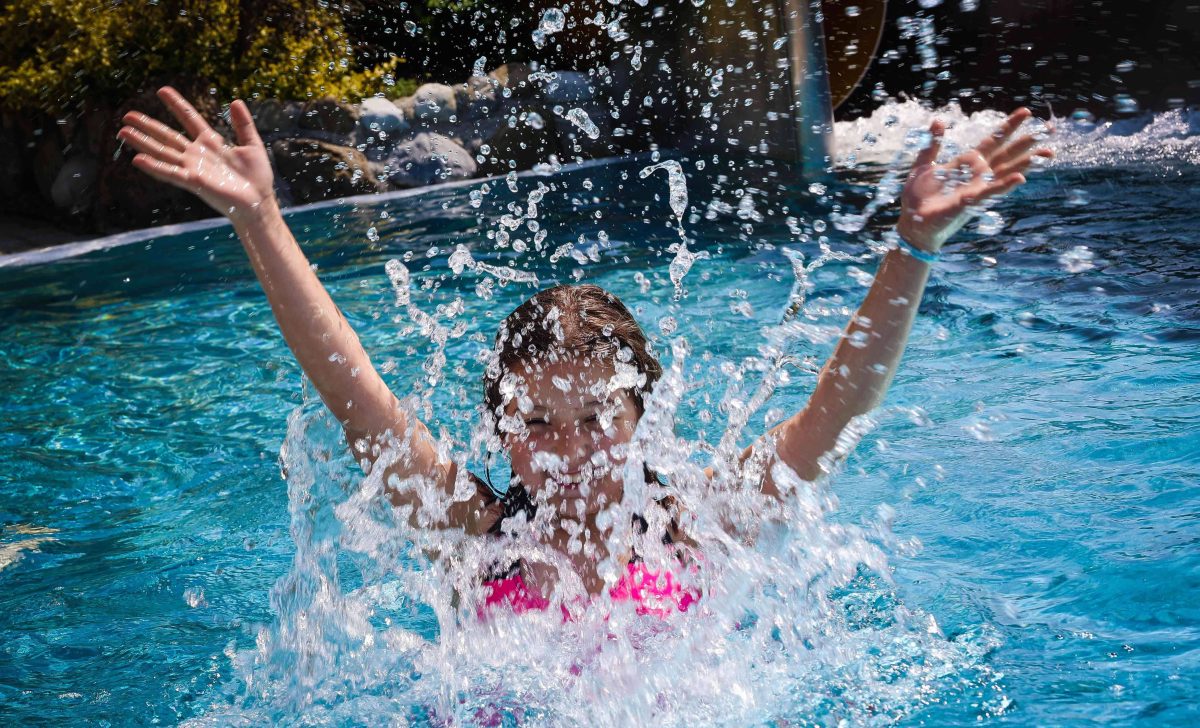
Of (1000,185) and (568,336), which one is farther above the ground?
(1000,185)

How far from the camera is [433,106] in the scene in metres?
11.5

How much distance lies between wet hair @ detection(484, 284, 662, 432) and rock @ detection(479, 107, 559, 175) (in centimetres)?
889

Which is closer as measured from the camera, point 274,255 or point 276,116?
point 274,255

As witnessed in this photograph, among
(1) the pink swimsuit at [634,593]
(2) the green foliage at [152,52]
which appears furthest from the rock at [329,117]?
(1) the pink swimsuit at [634,593]

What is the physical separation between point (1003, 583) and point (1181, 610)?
0.43m

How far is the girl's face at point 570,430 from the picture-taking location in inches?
91.2

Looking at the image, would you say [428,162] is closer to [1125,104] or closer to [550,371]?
[1125,104]

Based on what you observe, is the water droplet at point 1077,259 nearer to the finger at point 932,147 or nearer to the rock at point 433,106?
the finger at point 932,147

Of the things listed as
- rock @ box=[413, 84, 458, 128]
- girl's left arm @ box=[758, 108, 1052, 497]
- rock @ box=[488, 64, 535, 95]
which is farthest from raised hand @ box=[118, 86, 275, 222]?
rock @ box=[488, 64, 535, 95]

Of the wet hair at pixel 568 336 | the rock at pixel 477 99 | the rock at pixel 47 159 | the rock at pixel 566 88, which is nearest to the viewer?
the wet hair at pixel 568 336

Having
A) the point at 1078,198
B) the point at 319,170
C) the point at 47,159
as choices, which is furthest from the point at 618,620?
the point at 47,159

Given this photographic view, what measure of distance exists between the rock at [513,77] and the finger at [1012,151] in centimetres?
1069

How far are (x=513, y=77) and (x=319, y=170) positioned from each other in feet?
10.9

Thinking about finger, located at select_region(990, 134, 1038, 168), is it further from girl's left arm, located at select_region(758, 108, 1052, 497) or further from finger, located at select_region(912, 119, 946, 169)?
finger, located at select_region(912, 119, 946, 169)
